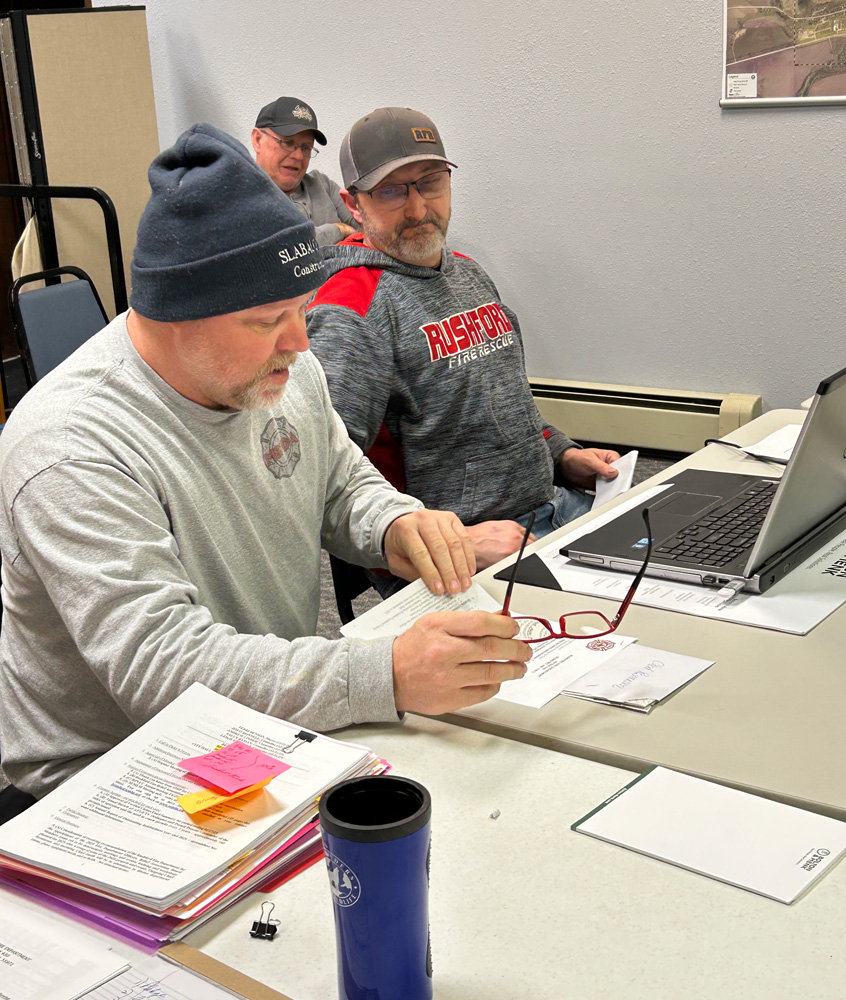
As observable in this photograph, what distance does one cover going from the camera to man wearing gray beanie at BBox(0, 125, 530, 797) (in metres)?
1.09

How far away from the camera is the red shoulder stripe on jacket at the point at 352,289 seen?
209 centimetres

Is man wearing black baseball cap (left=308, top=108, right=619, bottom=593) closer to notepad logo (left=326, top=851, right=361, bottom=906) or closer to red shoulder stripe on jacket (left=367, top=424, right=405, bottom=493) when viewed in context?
red shoulder stripe on jacket (left=367, top=424, right=405, bottom=493)

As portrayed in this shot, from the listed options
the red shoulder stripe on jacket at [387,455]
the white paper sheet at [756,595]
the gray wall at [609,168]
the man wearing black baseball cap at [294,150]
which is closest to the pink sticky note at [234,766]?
the white paper sheet at [756,595]

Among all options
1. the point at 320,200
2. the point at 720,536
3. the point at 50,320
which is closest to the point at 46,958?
the point at 720,536

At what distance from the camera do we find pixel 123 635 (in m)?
1.08

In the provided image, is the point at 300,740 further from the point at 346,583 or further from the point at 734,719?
the point at 346,583

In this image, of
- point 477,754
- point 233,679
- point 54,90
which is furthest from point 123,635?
point 54,90

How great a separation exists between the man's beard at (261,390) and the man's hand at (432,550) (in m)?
0.29

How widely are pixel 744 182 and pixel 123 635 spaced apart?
324 centimetres

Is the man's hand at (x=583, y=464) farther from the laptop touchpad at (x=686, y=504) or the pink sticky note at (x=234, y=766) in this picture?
the pink sticky note at (x=234, y=766)

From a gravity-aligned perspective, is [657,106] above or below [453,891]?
above

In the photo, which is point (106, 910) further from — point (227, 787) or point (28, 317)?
point (28, 317)

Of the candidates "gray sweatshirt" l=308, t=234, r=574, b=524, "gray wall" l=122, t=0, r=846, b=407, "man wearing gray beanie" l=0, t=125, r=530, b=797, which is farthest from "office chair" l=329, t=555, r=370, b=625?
"gray wall" l=122, t=0, r=846, b=407

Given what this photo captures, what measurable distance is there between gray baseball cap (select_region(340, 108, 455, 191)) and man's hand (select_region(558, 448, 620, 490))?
27.2 inches
